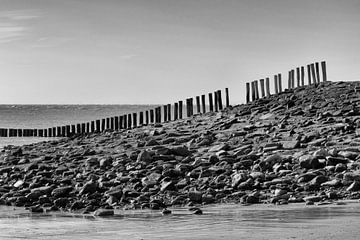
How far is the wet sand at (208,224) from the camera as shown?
10006 mm

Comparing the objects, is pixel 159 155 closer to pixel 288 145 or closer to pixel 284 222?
pixel 288 145


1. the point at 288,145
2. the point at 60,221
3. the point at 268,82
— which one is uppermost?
the point at 268,82

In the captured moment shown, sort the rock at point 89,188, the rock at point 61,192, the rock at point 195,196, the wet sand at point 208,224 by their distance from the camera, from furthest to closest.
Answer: the rock at point 61,192, the rock at point 89,188, the rock at point 195,196, the wet sand at point 208,224

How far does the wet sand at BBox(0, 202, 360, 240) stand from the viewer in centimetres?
1001

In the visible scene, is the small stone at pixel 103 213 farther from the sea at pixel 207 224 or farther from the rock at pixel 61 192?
the rock at pixel 61 192

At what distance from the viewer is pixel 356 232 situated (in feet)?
31.0

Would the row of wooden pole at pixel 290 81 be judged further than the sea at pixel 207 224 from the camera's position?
Yes

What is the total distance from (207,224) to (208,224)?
0.8 inches

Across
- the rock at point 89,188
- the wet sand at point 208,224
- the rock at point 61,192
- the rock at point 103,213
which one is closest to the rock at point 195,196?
the wet sand at point 208,224

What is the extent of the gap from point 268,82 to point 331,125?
1760 cm

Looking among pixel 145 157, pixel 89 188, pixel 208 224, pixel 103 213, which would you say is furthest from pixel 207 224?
pixel 145 157

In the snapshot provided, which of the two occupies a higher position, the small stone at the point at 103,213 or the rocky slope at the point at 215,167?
the rocky slope at the point at 215,167

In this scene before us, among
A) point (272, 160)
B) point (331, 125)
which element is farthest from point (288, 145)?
point (331, 125)

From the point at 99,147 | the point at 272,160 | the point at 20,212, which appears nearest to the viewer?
the point at 20,212
